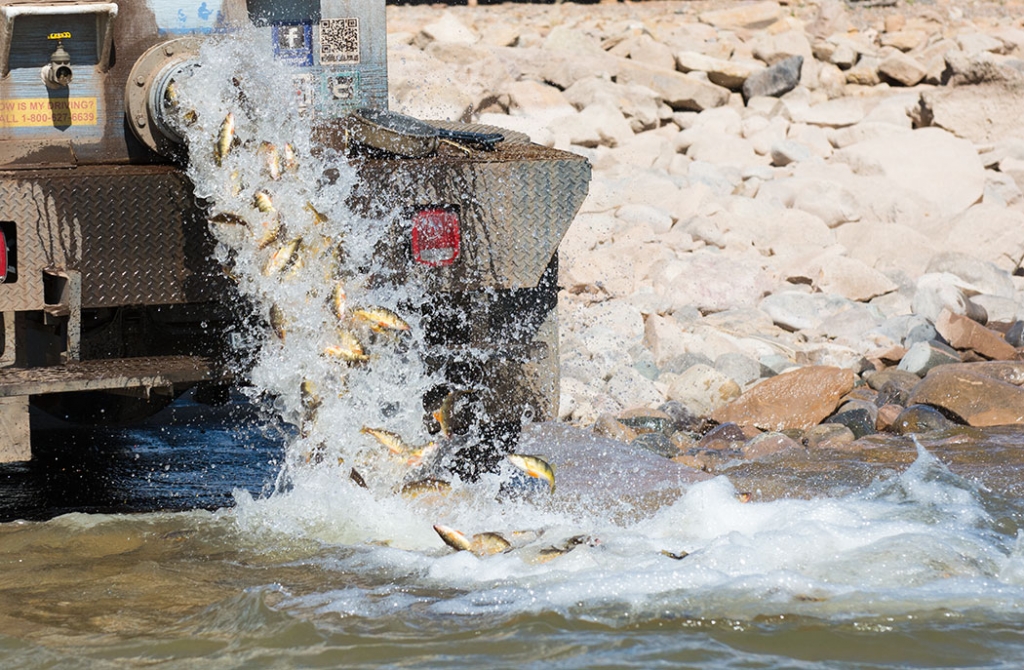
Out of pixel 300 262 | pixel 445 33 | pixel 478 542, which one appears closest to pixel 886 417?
pixel 478 542

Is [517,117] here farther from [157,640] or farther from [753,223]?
[157,640]

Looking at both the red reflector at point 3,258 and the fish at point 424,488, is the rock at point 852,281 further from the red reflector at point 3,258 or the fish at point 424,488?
the red reflector at point 3,258

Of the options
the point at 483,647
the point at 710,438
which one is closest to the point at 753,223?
the point at 710,438

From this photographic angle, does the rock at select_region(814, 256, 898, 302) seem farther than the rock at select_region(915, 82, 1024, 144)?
No

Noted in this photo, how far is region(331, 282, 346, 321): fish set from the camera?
18.3 ft

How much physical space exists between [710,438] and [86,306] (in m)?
3.84

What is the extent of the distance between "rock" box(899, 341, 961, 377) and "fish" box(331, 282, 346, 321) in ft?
15.4

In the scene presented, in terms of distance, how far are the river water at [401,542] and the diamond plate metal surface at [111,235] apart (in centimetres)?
13

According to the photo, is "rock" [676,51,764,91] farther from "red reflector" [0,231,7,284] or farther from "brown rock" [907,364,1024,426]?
"red reflector" [0,231,7,284]

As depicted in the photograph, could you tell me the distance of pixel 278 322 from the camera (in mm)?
5602

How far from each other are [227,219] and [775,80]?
12537mm

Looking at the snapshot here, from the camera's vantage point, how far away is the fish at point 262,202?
5508 millimetres

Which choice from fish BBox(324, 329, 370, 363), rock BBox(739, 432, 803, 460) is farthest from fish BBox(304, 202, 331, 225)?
rock BBox(739, 432, 803, 460)

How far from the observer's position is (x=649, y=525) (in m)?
5.68
